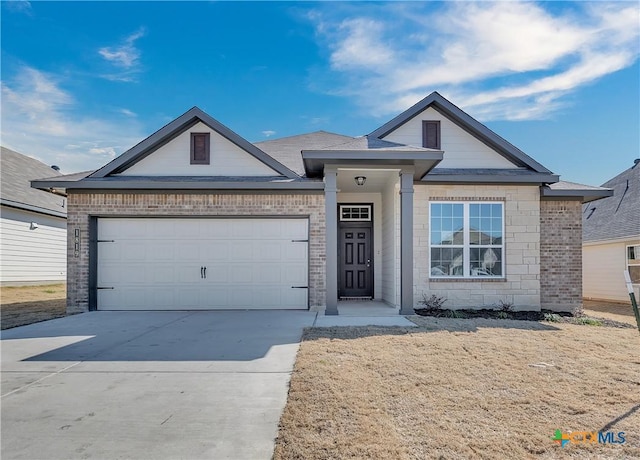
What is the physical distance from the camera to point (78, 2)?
10.8 meters

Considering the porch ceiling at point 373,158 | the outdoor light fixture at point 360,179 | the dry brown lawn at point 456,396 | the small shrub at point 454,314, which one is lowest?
the small shrub at point 454,314

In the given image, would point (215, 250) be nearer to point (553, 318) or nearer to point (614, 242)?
point (553, 318)

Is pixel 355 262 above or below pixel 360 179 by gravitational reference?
below

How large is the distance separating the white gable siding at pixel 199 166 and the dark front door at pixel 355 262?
3463 mm

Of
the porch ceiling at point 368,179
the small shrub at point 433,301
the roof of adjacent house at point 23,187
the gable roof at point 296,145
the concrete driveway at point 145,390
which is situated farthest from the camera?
the roof of adjacent house at point 23,187

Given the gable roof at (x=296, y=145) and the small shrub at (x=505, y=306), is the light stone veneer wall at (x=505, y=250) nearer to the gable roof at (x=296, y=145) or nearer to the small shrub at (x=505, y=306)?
the small shrub at (x=505, y=306)

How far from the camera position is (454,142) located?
11438 millimetres

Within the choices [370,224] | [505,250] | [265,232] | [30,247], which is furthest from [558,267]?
[30,247]

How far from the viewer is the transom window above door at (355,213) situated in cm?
1316

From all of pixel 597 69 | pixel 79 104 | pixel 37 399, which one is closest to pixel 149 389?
pixel 37 399

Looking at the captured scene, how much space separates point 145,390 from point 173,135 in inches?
312

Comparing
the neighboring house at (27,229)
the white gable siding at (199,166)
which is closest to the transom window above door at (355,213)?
A: the white gable siding at (199,166)

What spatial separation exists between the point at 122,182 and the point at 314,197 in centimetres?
465

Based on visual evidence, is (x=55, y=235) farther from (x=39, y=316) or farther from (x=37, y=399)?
(x=37, y=399)
